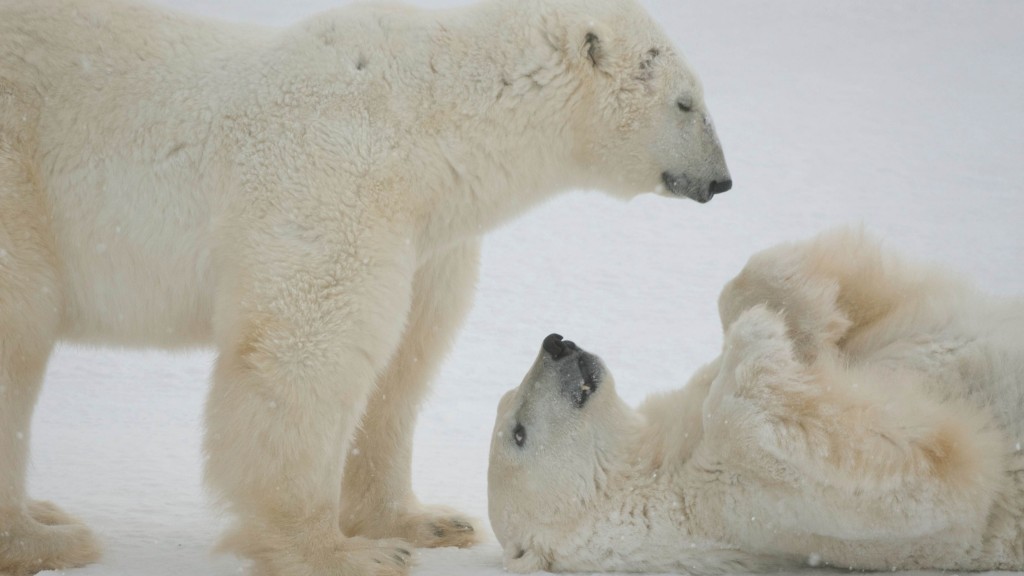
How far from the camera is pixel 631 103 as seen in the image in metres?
3.50

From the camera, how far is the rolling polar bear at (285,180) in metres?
3.15

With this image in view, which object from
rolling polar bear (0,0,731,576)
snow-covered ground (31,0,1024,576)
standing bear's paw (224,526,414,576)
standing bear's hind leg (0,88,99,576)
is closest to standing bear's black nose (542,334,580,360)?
rolling polar bear (0,0,731,576)

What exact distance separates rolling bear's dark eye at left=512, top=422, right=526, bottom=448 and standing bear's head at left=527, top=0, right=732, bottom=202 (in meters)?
0.83

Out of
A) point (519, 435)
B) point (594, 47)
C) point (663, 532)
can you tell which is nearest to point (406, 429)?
point (519, 435)

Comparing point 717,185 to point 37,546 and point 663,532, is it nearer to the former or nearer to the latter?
point 663,532

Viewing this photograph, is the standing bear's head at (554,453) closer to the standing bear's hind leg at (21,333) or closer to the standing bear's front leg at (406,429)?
the standing bear's front leg at (406,429)

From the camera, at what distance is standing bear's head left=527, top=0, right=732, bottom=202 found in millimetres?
3500

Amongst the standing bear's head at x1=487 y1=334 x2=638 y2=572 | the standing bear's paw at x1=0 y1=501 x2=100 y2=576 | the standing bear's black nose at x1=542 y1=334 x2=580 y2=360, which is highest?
the standing bear's black nose at x1=542 y1=334 x2=580 y2=360

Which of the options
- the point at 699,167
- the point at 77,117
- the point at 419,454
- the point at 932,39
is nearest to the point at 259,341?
the point at 77,117

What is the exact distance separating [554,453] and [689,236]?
853 cm

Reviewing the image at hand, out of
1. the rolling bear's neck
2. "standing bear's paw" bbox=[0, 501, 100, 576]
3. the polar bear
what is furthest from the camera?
"standing bear's paw" bbox=[0, 501, 100, 576]

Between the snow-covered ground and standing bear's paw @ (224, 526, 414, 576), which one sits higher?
the snow-covered ground

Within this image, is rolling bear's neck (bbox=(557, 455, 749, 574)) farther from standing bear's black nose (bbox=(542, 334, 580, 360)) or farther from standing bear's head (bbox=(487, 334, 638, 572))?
standing bear's black nose (bbox=(542, 334, 580, 360))

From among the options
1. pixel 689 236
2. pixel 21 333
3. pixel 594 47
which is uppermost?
pixel 689 236
